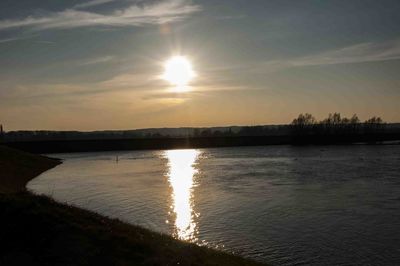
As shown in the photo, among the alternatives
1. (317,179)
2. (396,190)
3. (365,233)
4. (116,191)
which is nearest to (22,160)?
(116,191)

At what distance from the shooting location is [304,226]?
33625 mm

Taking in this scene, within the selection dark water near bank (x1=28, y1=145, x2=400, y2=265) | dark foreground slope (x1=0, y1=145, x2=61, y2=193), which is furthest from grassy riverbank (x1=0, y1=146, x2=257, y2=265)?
dark foreground slope (x1=0, y1=145, x2=61, y2=193)

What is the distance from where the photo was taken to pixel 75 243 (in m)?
18.3

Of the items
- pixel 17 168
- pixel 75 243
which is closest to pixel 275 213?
pixel 75 243

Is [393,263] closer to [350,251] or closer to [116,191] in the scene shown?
[350,251]

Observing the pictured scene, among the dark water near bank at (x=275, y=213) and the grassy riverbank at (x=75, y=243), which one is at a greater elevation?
the grassy riverbank at (x=75, y=243)

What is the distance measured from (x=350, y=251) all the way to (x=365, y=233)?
16.5 ft

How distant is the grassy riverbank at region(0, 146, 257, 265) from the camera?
1723 cm

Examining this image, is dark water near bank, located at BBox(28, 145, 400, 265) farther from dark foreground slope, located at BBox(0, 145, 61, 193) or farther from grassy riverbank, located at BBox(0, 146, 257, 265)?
grassy riverbank, located at BBox(0, 146, 257, 265)

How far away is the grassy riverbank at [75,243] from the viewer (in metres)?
17.2

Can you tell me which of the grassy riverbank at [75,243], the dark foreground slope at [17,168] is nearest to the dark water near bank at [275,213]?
the dark foreground slope at [17,168]

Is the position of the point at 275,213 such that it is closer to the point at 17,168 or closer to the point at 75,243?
the point at 75,243

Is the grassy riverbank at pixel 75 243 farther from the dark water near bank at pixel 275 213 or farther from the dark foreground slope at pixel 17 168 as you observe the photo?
the dark foreground slope at pixel 17 168

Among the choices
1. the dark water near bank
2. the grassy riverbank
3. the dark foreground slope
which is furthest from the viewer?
the dark foreground slope
